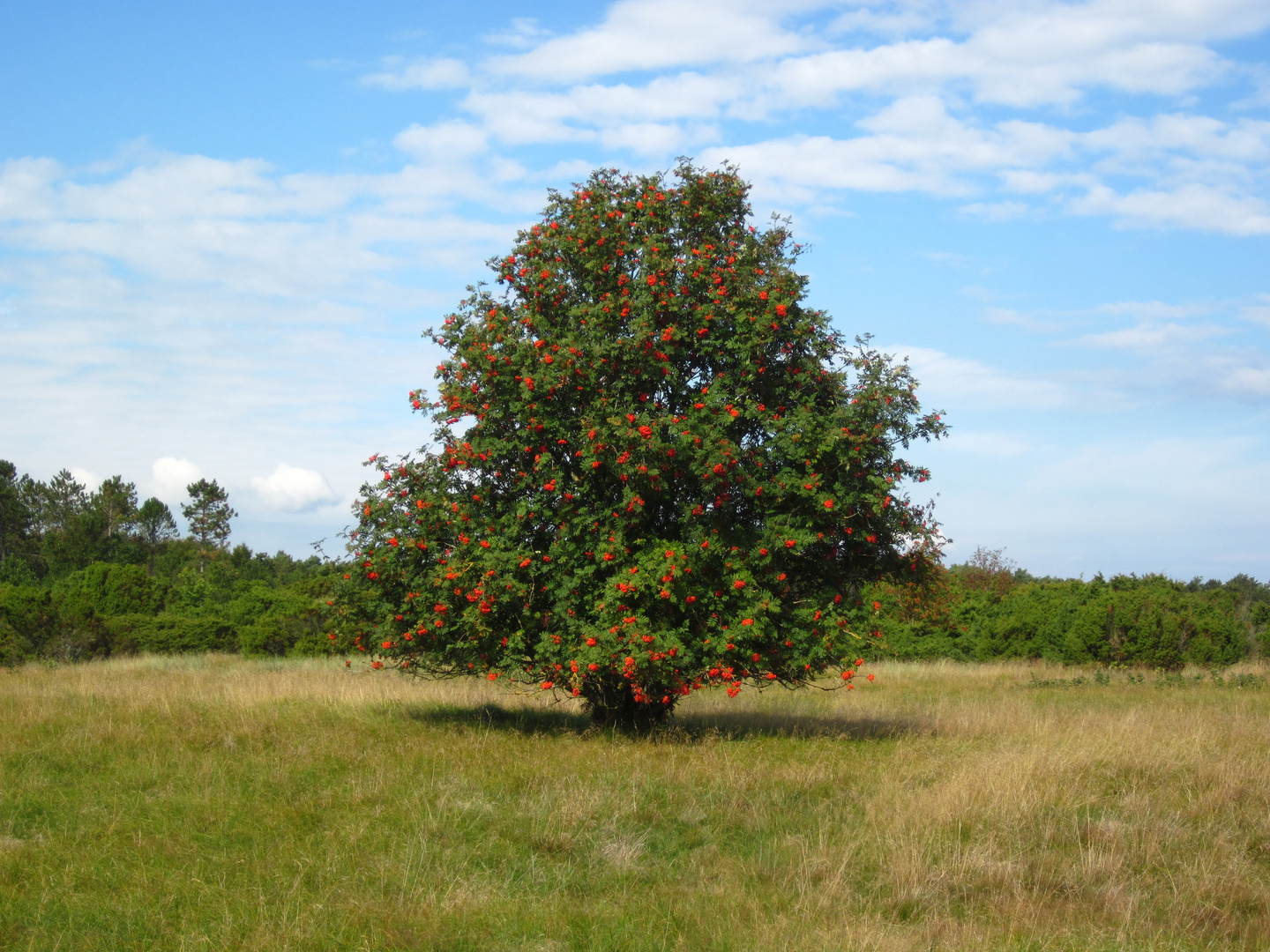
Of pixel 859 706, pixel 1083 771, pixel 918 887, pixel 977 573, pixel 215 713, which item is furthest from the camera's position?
pixel 977 573

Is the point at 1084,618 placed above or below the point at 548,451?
below

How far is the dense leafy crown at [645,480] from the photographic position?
1091 cm

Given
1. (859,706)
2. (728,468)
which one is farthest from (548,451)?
(859,706)

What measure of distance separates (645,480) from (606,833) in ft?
14.1

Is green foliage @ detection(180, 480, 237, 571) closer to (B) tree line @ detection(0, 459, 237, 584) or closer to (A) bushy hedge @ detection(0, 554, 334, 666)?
(B) tree line @ detection(0, 459, 237, 584)

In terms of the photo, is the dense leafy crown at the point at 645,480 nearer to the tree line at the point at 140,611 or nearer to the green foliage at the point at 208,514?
the tree line at the point at 140,611

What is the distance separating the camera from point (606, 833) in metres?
7.75

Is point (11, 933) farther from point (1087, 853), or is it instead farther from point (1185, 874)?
point (1185, 874)

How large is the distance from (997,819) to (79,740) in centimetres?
995

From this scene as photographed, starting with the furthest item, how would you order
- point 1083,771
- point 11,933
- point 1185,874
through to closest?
point 1083,771 < point 1185,874 < point 11,933

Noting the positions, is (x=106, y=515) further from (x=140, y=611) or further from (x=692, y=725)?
(x=692, y=725)

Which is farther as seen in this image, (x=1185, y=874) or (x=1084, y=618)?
(x=1084, y=618)

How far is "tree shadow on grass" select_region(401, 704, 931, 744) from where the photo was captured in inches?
505

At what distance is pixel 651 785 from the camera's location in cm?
939
